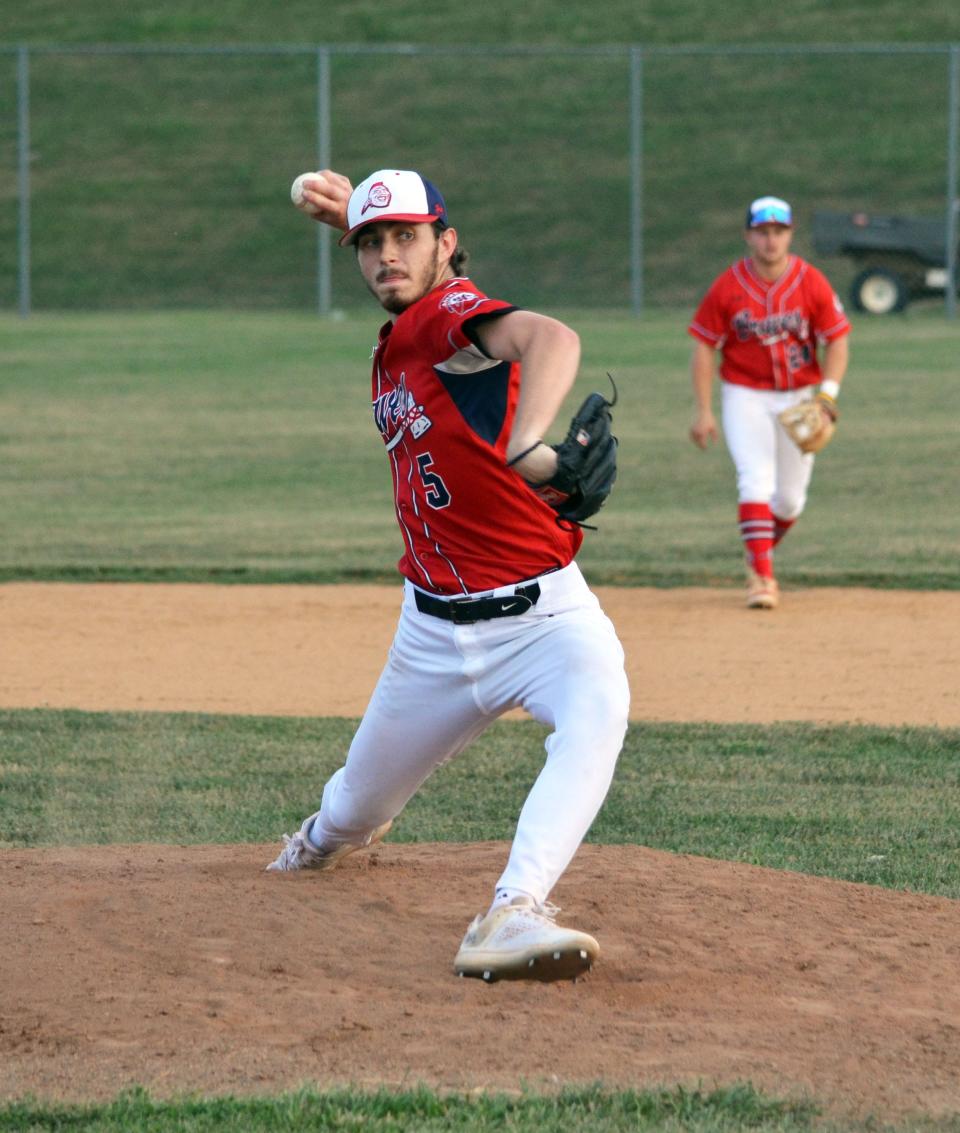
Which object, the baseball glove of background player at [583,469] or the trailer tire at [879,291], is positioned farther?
the trailer tire at [879,291]

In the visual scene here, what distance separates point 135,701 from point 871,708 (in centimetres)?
302

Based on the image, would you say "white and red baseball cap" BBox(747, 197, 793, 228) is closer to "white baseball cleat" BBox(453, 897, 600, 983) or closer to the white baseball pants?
the white baseball pants

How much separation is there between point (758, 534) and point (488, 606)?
5445 millimetres

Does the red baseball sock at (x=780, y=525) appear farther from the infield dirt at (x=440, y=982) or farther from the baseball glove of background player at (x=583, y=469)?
the baseball glove of background player at (x=583, y=469)

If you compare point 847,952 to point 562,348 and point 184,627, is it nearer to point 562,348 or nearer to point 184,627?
point 562,348

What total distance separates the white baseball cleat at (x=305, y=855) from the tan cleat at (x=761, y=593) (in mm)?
4917

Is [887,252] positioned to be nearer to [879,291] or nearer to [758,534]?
[879,291]

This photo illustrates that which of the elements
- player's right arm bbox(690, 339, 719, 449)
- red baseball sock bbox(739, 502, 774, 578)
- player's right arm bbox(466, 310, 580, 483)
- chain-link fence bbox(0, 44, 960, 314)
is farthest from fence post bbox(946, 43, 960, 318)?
player's right arm bbox(466, 310, 580, 483)

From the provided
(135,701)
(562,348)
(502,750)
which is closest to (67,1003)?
(562,348)

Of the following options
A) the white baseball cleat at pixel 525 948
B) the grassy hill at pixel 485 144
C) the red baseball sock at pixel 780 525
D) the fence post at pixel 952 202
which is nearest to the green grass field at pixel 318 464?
the fence post at pixel 952 202

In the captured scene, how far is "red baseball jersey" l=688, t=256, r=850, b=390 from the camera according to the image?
9609 millimetres

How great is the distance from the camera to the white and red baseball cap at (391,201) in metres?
4.32

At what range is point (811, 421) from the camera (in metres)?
9.45

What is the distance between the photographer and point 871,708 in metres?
7.58
